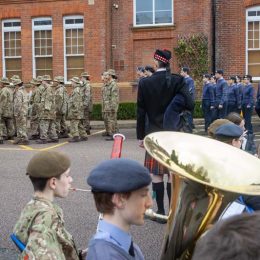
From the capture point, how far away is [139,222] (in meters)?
2.84

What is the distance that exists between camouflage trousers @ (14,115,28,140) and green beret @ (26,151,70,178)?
12434mm

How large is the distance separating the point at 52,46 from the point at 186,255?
71.8ft

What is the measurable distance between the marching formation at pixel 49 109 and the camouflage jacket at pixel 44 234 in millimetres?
12609

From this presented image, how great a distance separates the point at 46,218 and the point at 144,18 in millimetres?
20448

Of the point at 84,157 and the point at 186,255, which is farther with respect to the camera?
the point at 84,157

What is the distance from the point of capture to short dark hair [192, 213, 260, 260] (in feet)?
5.26

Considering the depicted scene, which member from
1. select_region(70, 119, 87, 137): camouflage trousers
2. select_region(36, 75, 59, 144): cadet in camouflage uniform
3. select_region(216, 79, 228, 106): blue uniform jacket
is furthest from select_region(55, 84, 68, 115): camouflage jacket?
select_region(216, 79, 228, 106): blue uniform jacket

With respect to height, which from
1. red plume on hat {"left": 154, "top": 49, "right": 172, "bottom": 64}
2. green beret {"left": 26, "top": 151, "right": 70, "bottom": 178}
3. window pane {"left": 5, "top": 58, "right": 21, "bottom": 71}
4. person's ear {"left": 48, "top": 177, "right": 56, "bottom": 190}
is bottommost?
person's ear {"left": 48, "top": 177, "right": 56, "bottom": 190}

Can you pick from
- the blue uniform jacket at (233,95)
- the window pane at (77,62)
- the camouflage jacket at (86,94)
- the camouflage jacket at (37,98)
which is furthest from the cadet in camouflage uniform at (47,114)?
the window pane at (77,62)

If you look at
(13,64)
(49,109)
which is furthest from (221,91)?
(13,64)

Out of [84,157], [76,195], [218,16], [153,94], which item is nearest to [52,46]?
[218,16]

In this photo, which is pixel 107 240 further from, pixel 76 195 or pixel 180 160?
pixel 76 195

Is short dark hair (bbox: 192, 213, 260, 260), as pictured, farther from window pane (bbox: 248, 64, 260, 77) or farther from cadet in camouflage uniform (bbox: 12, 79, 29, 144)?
window pane (bbox: 248, 64, 260, 77)

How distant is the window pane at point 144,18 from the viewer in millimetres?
23109
